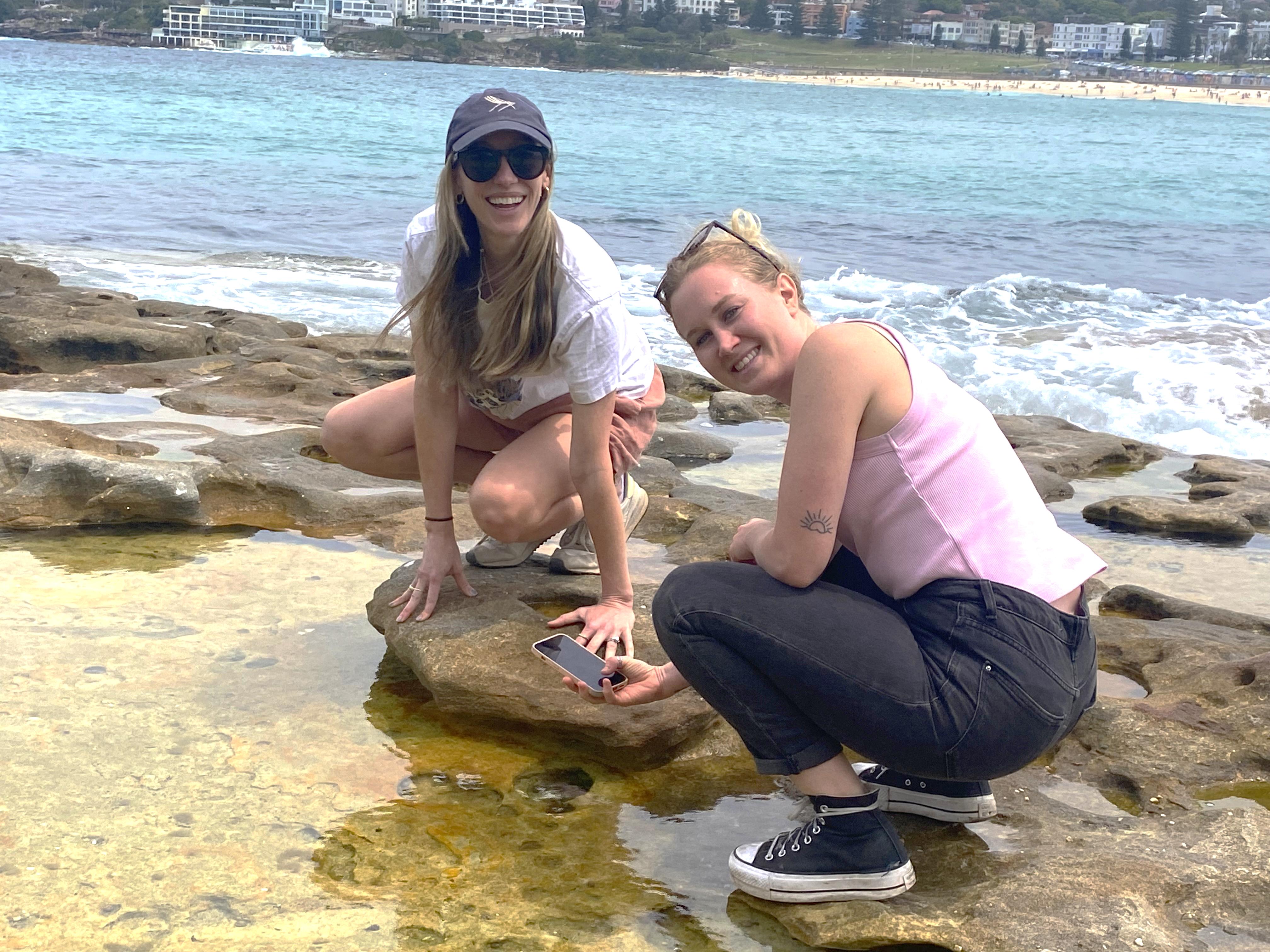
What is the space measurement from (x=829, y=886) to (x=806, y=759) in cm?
22

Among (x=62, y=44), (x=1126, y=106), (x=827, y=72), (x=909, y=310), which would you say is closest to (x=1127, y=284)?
(x=909, y=310)

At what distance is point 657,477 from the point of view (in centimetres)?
514

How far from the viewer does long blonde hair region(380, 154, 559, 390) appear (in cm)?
298

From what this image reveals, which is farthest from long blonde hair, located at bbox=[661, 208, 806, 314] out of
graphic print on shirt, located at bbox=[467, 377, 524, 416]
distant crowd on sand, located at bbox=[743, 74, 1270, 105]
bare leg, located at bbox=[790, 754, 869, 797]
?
distant crowd on sand, located at bbox=[743, 74, 1270, 105]

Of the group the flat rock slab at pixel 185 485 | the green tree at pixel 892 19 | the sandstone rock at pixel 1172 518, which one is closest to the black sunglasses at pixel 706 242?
the flat rock slab at pixel 185 485

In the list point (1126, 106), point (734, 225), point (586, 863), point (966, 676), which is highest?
point (1126, 106)

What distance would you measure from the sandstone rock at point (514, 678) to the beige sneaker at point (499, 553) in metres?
0.19

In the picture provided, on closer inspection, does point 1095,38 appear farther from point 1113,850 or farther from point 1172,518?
point 1113,850

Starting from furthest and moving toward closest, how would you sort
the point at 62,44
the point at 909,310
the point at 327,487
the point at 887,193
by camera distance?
1. the point at 62,44
2. the point at 887,193
3. the point at 909,310
4. the point at 327,487

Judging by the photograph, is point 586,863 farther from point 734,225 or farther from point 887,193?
point 887,193

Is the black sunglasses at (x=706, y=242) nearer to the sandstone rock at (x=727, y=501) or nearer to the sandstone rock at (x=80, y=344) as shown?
the sandstone rock at (x=727, y=501)

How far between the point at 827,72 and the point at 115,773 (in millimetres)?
98149

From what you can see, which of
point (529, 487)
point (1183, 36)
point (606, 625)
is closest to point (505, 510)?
point (529, 487)

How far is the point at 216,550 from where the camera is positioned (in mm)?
3926
